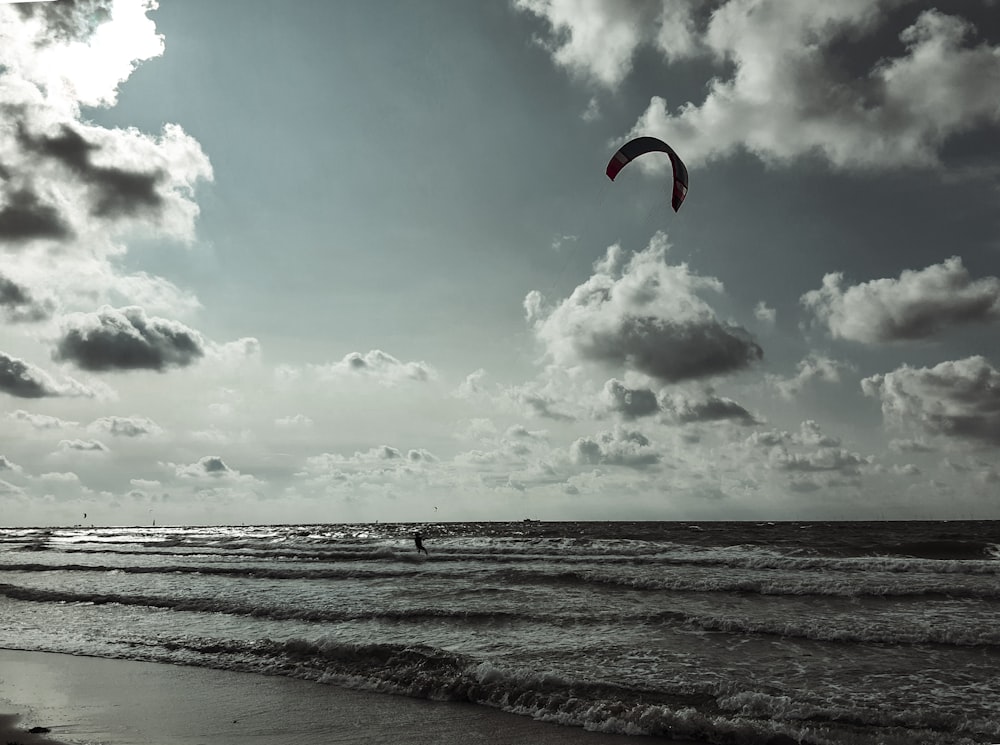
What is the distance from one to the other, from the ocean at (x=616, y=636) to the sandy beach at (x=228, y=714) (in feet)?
1.65

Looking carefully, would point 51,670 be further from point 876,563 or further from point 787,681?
point 876,563

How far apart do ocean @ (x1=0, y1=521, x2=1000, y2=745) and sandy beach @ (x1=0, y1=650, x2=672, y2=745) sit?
0.50 meters

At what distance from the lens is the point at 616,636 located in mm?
12430

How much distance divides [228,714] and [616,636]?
7.08 meters

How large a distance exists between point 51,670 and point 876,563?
87.5 ft

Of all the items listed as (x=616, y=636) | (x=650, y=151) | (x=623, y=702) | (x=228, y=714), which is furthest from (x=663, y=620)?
(x=650, y=151)

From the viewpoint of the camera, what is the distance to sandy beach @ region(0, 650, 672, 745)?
7.52 metres

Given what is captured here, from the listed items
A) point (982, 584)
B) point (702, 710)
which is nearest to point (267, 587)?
point (702, 710)

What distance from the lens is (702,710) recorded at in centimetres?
807

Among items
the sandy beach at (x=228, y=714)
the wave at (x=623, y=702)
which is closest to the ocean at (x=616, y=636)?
the wave at (x=623, y=702)

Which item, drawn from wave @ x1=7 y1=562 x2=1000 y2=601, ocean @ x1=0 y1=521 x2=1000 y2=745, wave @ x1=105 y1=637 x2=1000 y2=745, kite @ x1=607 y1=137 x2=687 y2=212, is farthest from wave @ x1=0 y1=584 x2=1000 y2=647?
kite @ x1=607 y1=137 x2=687 y2=212

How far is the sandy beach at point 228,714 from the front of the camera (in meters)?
7.52

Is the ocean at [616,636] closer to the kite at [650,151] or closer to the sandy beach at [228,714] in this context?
the sandy beach at [228,714]

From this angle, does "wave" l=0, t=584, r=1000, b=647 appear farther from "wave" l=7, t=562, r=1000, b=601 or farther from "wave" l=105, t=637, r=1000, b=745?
"wave" l=7, t=562, r=1000, b=601
